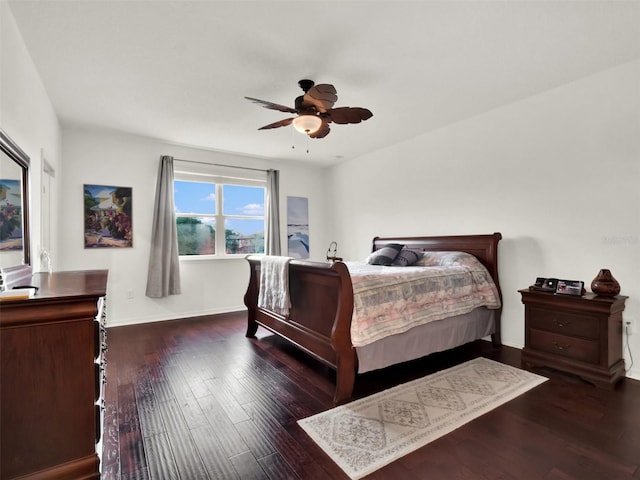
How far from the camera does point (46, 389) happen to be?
4.52 ft

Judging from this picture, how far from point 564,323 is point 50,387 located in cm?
354

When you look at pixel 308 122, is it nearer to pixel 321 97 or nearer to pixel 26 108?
pixel 321 97

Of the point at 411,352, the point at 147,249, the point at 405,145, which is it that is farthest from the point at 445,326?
the point at 147,249

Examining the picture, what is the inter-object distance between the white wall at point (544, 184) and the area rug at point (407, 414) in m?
1.13

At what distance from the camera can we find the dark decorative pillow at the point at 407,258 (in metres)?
3.87

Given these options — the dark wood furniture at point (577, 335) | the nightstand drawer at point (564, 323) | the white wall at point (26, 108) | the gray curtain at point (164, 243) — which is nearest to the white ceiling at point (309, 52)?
the white wall at point (26, 108)

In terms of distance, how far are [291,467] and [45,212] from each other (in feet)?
11.3

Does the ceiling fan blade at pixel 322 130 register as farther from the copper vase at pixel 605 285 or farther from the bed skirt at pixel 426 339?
the copper vase at pixel 605 285

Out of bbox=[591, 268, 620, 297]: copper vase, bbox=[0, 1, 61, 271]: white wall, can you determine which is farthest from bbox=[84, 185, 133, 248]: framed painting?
bbox=[591, 268, 620, 297]: copper vase

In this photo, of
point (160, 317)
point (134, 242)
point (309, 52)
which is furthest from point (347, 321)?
point (134, 242)

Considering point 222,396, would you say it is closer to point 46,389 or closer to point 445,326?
point 46,389

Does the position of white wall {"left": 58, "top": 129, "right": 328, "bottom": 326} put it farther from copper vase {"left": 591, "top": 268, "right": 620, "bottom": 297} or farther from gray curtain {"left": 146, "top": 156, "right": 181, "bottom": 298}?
copper vase {"left": 591, "top": 268, "right": 620, "bottom": 297}

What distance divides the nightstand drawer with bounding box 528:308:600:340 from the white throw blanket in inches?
89.9

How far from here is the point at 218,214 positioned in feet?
17.5
